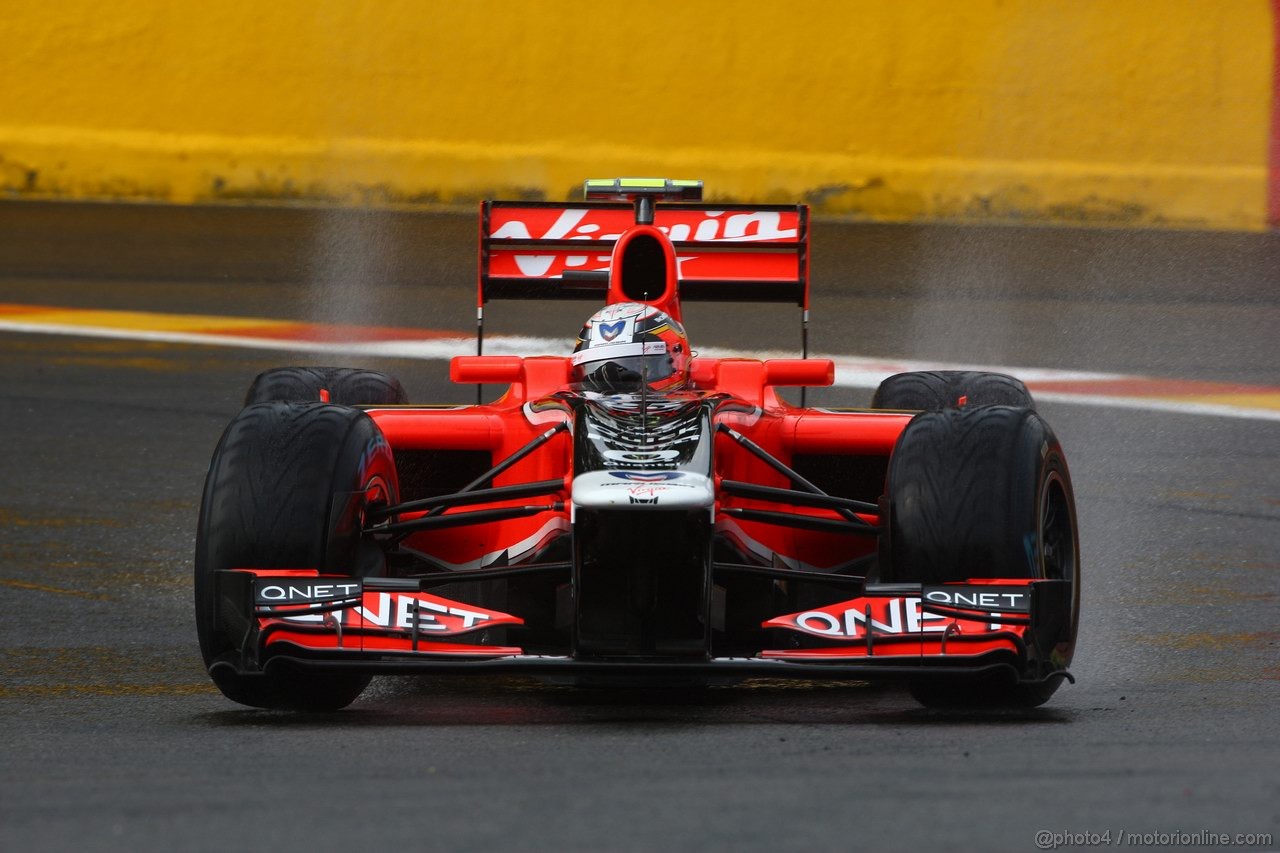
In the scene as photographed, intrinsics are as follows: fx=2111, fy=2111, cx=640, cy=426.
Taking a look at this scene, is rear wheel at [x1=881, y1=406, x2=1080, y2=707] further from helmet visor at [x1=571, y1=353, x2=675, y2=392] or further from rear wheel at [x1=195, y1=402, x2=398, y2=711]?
rear wheel at [x1=195, y1=402, x2=398, y2=711]

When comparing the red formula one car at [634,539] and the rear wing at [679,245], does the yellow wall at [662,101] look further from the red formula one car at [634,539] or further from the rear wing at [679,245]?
the red formula one car at [634,539]

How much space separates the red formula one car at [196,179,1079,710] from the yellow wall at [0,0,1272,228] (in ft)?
29.0

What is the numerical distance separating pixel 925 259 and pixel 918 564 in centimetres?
954

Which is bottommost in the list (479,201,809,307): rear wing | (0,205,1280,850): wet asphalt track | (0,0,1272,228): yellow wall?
(0,205,1280,850): wet asphalt track

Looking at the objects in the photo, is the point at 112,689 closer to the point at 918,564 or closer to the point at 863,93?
the point at 918,564

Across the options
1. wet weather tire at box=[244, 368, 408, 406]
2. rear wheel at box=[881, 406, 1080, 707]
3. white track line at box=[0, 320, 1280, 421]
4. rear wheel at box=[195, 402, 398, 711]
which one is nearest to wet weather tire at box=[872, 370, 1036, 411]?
rear wheel at box=[881, 406, 1080, 707]

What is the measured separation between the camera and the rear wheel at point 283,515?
5.45 meters

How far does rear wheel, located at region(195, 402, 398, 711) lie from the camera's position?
5.45 metres

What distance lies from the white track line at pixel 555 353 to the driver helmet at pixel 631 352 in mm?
4788

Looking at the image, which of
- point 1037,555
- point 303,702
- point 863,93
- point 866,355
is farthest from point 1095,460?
point 863,93

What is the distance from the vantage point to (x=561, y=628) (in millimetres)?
5781

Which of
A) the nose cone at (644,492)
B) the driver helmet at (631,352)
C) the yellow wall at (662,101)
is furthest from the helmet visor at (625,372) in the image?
the yellow wall at (662,101)

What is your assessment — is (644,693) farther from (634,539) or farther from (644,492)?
(644,492)

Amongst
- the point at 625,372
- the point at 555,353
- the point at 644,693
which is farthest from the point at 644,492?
the point at 555,353
